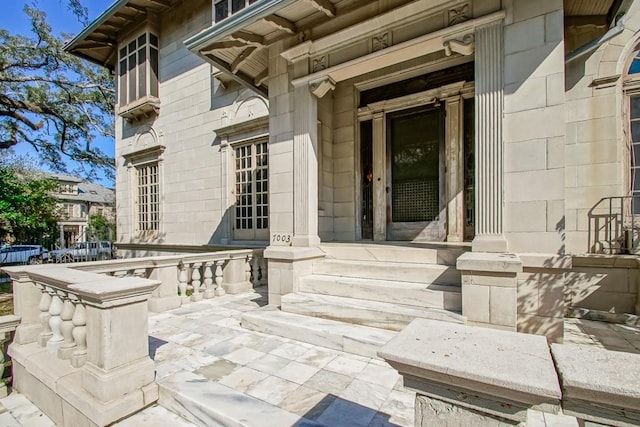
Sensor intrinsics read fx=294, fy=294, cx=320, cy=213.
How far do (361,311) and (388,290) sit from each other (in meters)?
0.44

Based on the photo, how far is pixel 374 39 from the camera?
409cm

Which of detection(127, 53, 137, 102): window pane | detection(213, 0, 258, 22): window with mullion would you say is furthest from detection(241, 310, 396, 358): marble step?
detection(127, 53, 137, 102): window pane

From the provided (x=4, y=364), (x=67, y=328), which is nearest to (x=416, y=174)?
(x=67, y=328)

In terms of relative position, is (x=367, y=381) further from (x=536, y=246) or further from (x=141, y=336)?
(x=536, y=246)

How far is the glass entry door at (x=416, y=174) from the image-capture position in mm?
5508

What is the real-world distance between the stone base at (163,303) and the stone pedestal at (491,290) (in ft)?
14.5

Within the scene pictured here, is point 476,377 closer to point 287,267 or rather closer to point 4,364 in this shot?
point 287,267

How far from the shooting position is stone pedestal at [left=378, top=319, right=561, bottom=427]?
0.96 m

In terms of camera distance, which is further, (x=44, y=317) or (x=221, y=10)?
(x=221, y=10)

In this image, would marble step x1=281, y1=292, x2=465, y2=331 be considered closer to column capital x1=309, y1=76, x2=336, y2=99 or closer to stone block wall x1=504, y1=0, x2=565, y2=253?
stone block wall x1=504, y1=0, x2=565, y2=253

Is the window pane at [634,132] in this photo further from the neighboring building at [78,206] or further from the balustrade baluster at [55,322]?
the neighboring building at [78,206]

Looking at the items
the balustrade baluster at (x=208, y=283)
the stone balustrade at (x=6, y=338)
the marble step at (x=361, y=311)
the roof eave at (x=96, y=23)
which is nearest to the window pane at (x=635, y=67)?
the marble step at (x=361, y=311)

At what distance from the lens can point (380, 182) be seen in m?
5.95

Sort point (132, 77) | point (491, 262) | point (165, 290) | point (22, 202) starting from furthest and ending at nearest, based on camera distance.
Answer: point (22, 202) < point (132, 77) < point (165, 290) < point (491, 262)
